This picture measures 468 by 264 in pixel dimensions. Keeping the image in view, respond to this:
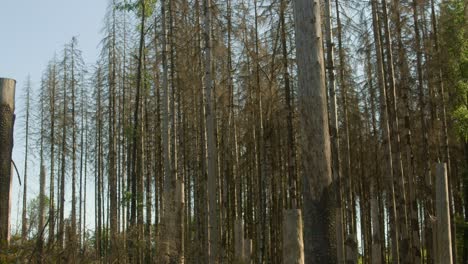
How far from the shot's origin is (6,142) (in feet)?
11.5

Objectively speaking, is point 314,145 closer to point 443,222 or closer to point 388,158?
point 443,222

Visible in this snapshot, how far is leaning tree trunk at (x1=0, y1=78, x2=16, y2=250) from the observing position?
3.46 m

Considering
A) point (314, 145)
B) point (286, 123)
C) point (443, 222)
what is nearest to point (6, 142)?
point (314, 145)

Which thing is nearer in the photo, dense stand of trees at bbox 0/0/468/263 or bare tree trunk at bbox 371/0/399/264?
dense stand of trees at bbox 0/0/468/263

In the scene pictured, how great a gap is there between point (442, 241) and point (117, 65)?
16241 mm

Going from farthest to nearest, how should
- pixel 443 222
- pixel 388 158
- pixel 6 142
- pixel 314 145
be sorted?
pixel 388 158 → pixel 443 222 → pixel 314 145 → pixel 6 142

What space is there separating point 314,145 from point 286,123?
11047 mm

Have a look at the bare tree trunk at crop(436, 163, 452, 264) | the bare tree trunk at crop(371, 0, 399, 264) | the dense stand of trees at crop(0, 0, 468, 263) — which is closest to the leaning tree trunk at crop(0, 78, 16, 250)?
the dense stand of trees at crop(0, 0, 468, 263)

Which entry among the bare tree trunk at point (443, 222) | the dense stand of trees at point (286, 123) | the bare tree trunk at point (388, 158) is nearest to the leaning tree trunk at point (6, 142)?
the dense stand of trees at point (286, 123)

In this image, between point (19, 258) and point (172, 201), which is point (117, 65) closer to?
point (172, 201)

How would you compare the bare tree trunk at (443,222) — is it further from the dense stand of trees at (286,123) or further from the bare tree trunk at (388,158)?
the bare tree trunk at (388,158)

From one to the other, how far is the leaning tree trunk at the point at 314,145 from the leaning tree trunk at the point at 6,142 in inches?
83.1

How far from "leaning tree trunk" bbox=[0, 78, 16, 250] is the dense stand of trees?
16.4 inches

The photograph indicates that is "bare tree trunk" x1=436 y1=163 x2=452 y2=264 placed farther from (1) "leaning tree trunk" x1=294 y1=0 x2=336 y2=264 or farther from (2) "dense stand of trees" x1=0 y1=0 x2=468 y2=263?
(1) "leaning tree trunk" x1=294 y1=0 x2=336 y2=264
